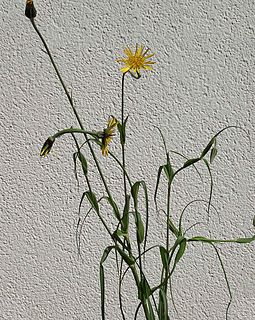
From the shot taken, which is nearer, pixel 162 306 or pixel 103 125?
pixel 162 306

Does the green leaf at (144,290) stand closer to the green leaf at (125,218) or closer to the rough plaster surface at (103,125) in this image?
the green leaf at (125,218)

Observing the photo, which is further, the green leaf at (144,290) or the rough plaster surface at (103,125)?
the rough plaster surface at (103,125)

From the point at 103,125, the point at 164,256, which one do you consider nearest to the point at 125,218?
the point at 164,256

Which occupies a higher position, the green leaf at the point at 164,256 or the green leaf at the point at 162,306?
the green leaf at the point at 164,256

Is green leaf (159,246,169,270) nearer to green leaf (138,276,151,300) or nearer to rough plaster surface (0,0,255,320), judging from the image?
green leaf (138,276,151,300)

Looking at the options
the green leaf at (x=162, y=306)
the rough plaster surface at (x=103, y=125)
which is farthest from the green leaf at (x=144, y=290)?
the rough plaster surface at (x=103, y=125)

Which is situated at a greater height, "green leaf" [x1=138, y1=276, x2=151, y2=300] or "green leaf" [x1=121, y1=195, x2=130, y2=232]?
"green leaf" [x1=121, y1=195, x2=130, y2=232]

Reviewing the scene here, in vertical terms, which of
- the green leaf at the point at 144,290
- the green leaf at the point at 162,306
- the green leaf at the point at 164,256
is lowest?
the green leaf at the point at 162,306

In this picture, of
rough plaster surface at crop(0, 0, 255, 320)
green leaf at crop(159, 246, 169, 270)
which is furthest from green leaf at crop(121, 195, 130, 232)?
rough plaster surface at crop(0, 0, 255, 320)

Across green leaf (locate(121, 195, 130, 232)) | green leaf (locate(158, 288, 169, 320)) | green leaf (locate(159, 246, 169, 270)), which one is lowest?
green leaf (locate(158, 288, 169, 320))

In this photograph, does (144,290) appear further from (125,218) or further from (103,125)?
(103,125)
